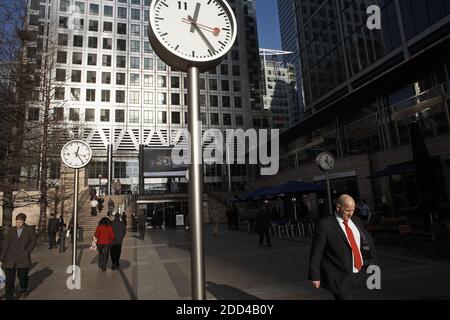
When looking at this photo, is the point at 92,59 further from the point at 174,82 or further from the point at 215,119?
the point at 215,119

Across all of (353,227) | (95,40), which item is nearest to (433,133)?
(353,227)

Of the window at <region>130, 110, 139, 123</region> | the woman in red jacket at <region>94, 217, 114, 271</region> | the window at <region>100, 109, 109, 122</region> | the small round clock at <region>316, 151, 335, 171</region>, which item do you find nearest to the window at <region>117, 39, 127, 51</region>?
the window at <region>130, 110, 139, 123</region>

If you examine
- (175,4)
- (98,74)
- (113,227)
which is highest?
(98,74)

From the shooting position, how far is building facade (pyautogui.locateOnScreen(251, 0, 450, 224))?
20059mm

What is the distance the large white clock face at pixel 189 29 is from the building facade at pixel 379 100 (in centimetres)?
966

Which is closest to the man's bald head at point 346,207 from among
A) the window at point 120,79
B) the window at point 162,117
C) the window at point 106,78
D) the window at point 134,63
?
the window at point 162,117

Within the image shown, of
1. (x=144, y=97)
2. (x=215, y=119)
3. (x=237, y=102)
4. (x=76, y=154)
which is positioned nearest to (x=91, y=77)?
(x=144, y=97)

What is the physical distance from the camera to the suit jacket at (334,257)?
146 inches

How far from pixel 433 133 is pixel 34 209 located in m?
29.7

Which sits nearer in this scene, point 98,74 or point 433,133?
point 433,133

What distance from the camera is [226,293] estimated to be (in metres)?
6.68

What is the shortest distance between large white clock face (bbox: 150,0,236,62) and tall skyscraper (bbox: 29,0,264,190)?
4594 centimetres
